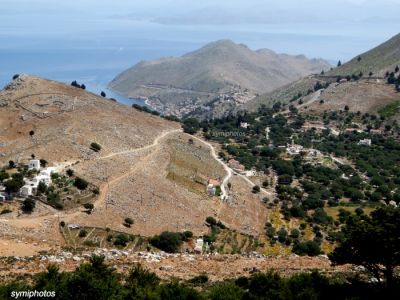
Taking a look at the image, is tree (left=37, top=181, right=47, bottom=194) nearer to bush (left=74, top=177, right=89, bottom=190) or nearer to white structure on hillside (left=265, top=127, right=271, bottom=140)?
bush (left=74, top=177, right=89, bottom=190)

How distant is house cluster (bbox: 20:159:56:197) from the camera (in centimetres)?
4888

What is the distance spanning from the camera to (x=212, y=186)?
66.3 meters

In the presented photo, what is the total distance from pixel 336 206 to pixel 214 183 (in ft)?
52.6

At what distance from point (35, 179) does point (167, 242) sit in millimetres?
15012

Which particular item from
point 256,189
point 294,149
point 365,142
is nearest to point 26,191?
point 256,189

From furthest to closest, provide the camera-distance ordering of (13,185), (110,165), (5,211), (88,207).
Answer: (110,165) → (88,207) → (13,185) → (5,211)

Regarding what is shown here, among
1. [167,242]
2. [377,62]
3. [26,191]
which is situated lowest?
[167,242]

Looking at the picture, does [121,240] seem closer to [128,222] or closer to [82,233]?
[82,233]

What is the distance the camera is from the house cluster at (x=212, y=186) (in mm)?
64625

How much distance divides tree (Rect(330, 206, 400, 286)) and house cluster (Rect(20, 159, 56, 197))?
1232 inches

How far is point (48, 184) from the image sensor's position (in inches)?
2051

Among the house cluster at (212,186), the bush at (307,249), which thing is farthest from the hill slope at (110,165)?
the bush at (307,249)

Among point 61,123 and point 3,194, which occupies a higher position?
point 61,123

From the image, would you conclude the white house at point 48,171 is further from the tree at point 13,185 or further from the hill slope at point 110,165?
the tree at point 13,185
